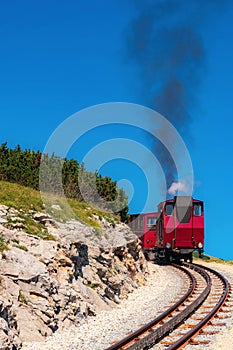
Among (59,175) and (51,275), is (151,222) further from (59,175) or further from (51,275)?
(51,275)

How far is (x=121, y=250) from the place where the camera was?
23.6 meters

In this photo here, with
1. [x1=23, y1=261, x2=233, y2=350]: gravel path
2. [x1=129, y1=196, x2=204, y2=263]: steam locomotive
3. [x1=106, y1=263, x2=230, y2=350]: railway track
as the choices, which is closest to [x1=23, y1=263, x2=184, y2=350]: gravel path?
[x1=23, y1=261, x2=233, y2=350]: gravel path

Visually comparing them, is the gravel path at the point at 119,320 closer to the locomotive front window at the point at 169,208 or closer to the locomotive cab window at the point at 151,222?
the locomotive front window at the point at 169,208

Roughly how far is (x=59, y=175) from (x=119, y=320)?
29.5 meters

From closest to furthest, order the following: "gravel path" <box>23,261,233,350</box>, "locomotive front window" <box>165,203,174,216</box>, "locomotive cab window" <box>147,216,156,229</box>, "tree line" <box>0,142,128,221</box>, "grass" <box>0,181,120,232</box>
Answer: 1. "gravel path" <box>23,261,233,350</box>
2. "grass" <box>0,181,120,232</box>
3. "locomotive front window" <box>165,203,174,216</box>
4. "locomotive cab window" <box>147,216,156,229</box>
5. "tree line" <box>0,142,128,221</box>

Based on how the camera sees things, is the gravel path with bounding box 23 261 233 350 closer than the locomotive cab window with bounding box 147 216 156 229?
Yes

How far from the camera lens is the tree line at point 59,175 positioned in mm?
42594

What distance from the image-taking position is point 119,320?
15516 millimetres

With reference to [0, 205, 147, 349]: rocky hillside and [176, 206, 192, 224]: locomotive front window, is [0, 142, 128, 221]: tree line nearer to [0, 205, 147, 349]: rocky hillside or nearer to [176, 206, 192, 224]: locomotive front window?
[176, 206, 192, 224]: locomotive front window

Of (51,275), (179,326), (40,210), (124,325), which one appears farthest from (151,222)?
(179,326)

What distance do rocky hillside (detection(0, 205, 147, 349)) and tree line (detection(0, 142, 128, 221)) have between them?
773 inches

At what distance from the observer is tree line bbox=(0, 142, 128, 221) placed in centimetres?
4259

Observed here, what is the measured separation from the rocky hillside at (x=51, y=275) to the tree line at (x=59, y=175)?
19646 mm

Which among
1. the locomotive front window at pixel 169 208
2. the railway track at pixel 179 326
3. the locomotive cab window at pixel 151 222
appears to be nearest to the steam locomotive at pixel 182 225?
the locomotive front window at pixel 169 208
